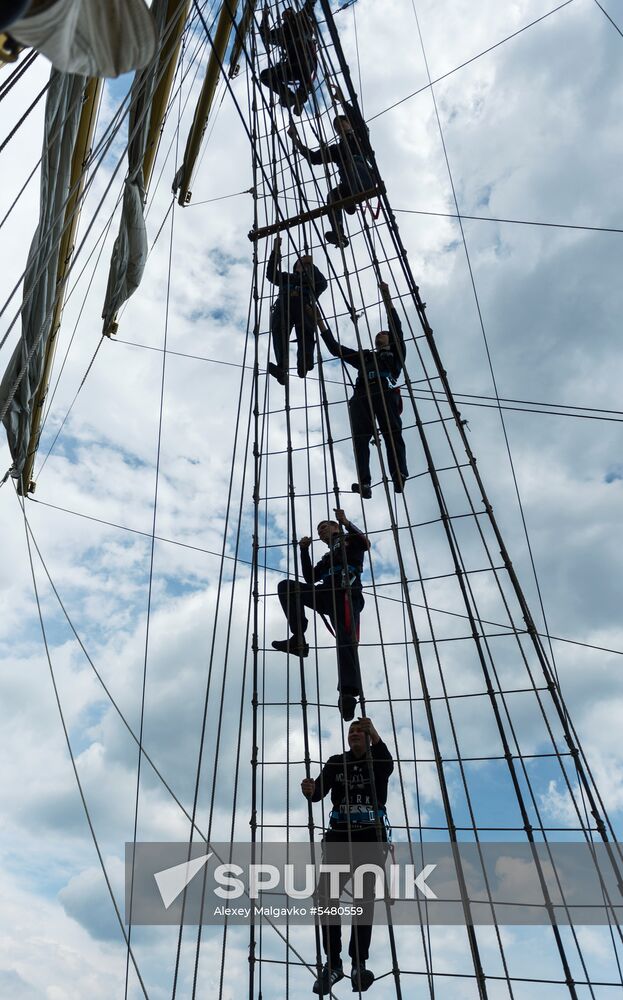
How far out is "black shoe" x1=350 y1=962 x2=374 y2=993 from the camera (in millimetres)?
3375

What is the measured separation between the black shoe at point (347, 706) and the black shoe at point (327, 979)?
1.26 m

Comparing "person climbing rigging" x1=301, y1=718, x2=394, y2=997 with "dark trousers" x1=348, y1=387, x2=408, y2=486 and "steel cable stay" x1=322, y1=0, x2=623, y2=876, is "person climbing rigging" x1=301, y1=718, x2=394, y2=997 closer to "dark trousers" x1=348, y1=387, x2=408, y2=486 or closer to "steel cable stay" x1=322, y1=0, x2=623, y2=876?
"steel cable stay" x1=322, y1=0, x2=623, y2=876

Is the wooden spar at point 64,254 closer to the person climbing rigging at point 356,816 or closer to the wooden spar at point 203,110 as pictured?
the wooden spar at point 203,110

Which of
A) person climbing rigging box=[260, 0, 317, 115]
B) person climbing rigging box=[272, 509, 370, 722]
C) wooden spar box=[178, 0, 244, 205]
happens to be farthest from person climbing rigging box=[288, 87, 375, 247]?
person climbing rigging box=[272, 509, 370, 722]

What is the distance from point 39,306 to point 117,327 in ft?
5.75

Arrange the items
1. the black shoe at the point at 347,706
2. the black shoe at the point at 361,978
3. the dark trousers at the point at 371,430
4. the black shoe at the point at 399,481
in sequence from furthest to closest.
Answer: the dark trousers at the point at 371,430 → the black shoe at the point at 399,481 → the black shoe at the point at 347,706 → the black shoe at the point at 361,978

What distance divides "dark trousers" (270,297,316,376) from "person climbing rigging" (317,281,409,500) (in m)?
Result: 0.91

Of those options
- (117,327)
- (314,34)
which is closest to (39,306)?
(117,327)

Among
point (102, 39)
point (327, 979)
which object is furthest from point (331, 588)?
point (102, 39)

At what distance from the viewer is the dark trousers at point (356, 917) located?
3498mm

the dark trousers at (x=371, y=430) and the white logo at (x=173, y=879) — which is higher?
the dark trousers at (x=371, y=430)

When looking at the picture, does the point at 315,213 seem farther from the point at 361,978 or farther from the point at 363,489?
the point at 361,978

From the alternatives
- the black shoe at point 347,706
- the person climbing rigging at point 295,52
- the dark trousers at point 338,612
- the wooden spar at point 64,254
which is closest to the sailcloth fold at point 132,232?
the wooden spar at point 64,254

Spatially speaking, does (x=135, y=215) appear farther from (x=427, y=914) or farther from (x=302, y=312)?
(x=427, y=914)
